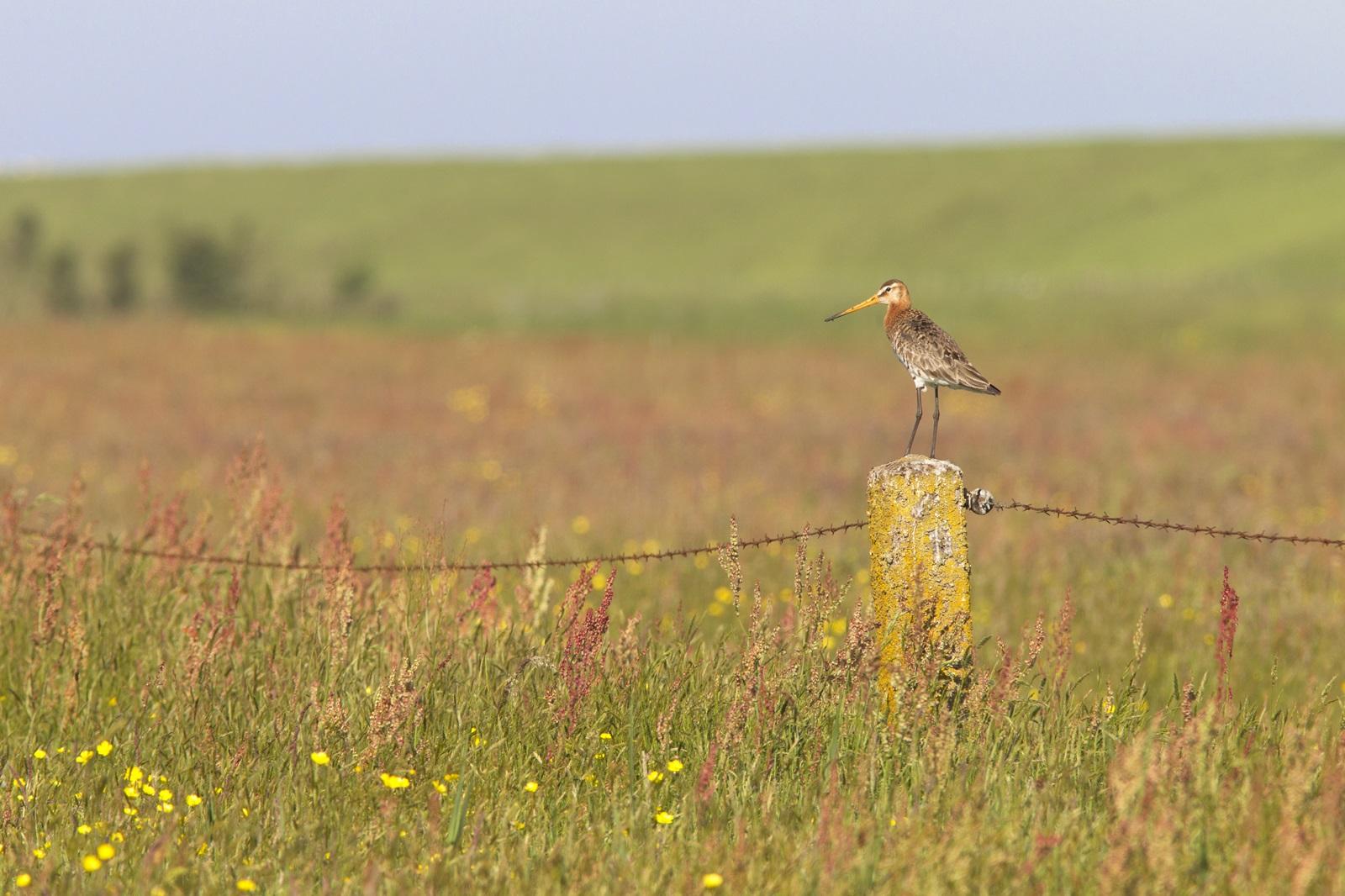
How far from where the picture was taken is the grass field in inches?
161

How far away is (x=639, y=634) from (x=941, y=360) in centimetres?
204

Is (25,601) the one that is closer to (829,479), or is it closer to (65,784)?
(65,784)

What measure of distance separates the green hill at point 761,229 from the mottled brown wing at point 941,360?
1308 inches

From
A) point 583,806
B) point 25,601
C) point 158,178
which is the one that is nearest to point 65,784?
point 583,806

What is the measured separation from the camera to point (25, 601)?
6.64 meters

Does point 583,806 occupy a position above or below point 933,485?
below

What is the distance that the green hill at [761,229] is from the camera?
4472 centimetres

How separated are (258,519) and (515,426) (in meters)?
13.6

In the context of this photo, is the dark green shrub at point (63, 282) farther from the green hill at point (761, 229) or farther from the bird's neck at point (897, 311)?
the bird's neck at point (897, 311)

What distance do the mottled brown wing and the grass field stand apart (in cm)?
85

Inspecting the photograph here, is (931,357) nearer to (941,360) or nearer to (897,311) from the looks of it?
(941,360)

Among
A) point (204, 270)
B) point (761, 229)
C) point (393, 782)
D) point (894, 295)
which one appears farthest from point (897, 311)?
point (761, 229)

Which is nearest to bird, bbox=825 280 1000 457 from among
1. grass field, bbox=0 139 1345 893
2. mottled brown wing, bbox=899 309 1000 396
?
mottled brown wing, bbox=899 309 1000 396

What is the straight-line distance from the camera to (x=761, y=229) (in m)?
76.9
